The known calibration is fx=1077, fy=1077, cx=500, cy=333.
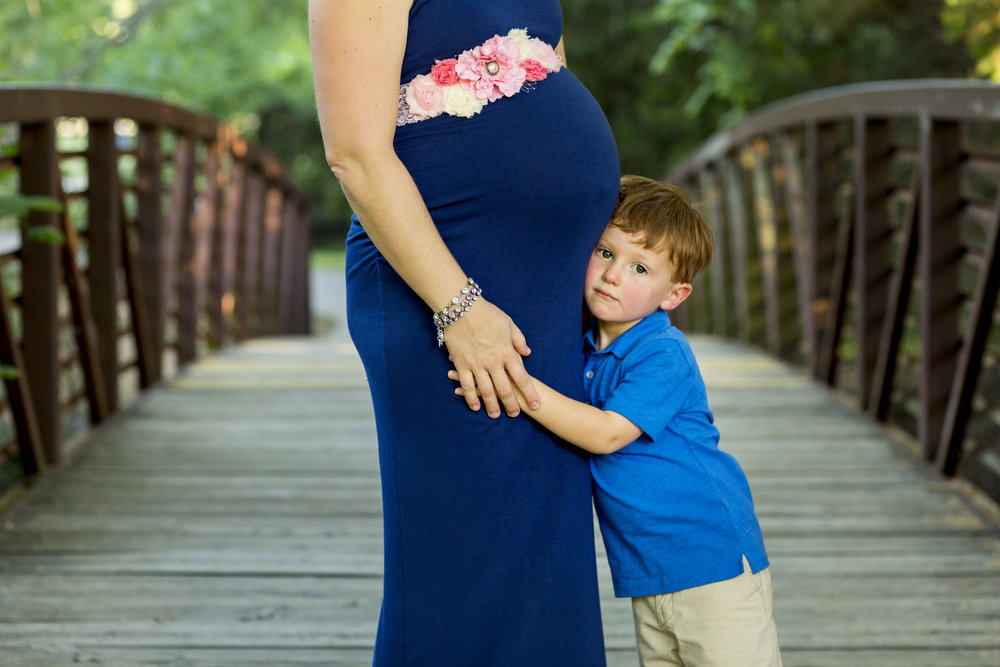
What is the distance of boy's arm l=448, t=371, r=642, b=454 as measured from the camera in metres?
1.34

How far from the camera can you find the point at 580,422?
1.36 meters

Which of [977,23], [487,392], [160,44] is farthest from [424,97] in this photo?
[160,44]

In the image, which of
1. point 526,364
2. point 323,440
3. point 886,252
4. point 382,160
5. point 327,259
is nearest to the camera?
point 382,160

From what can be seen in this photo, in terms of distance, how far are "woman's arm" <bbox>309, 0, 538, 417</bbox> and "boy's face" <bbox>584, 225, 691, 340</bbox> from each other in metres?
0.22

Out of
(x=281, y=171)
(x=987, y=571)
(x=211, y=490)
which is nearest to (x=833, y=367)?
(x=987, y=571)

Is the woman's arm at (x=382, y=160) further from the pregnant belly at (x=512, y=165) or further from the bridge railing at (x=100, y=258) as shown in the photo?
the bridge railing at (x=100, y=258)

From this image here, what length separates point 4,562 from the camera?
255 cm

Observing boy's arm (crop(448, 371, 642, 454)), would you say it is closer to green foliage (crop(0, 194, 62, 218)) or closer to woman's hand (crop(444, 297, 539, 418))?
woman's hand (crop(444, 297, 539, 418))

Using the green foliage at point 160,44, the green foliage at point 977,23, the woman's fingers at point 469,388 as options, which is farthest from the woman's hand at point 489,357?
the green foliage at point 160,44

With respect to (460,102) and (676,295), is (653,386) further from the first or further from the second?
(460,102)

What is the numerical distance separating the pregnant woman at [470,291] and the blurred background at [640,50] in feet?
6.34

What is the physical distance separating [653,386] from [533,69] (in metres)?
0.44

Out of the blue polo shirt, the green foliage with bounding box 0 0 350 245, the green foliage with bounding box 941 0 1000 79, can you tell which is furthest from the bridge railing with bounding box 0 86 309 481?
the green foliage with bounding box 941 0 1000 79

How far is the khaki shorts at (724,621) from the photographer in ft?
4.84
